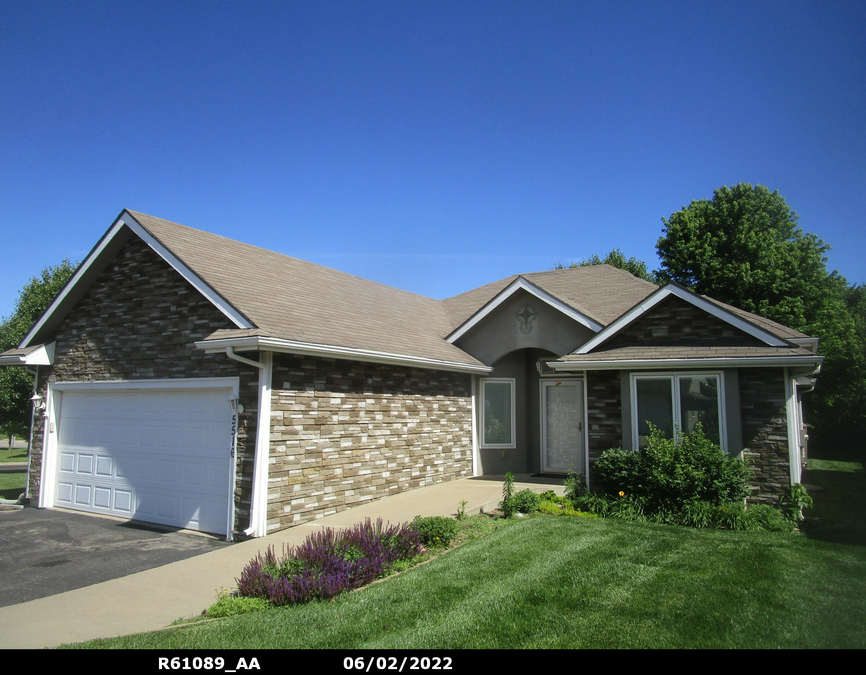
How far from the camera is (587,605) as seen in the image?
225 inches

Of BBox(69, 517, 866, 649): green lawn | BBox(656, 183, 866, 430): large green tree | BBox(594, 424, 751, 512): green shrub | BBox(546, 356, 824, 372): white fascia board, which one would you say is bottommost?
BBox(69, 517, 866, 649): green lawn

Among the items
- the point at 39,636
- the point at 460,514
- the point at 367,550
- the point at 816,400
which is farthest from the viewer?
the point at 816,400

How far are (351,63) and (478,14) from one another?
3109mm

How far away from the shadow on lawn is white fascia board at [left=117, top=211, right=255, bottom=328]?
32.5ft

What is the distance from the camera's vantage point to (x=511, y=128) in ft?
46.2

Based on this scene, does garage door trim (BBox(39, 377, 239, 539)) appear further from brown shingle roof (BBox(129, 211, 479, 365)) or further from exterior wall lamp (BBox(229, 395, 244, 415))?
brown shingle roof (BBox(129, 211, 479, 365))

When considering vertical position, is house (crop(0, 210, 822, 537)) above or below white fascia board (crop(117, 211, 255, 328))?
below

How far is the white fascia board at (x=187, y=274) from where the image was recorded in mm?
9900

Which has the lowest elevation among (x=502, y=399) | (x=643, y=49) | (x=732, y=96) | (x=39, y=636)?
(x=39, y=636)

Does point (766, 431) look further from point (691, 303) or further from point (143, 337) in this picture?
point (143, 337)

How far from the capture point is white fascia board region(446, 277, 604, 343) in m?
13.8

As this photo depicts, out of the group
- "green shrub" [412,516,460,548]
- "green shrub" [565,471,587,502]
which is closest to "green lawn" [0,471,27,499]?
"green shrub" [412,516,460,548]
